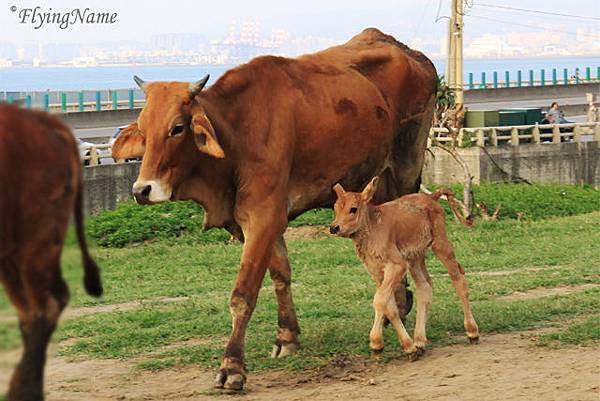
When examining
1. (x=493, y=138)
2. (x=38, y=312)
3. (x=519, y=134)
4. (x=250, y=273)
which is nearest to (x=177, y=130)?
(x=250, y=273)

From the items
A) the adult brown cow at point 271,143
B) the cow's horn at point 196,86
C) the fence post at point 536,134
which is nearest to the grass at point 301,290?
the adult brown cow at point 271,143

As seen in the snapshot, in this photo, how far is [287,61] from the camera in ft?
31.1

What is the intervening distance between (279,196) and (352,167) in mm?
1025

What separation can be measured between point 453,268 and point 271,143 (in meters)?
1.67

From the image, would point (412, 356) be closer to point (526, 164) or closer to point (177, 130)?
point (177, 130)

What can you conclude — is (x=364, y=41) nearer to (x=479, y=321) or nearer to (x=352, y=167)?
(x=352, y=167)

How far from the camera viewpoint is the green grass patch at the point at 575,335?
902 centimetres

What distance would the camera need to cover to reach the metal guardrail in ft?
97.0

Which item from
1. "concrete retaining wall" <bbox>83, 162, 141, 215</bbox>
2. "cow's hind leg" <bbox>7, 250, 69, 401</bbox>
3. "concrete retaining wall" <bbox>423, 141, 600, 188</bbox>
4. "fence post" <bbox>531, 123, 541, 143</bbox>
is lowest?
"concrete retaining wall" <bbox>423, 141, 600, 188</bbox>

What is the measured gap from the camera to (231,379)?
8.09m

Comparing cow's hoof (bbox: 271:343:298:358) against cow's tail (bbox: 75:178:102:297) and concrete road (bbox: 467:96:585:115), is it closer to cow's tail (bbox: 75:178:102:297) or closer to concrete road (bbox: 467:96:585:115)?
cow's tail (bbox: 75:178:102:297)

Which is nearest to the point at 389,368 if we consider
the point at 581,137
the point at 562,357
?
the point at 562,357

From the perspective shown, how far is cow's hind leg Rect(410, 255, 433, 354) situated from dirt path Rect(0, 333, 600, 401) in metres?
0.15

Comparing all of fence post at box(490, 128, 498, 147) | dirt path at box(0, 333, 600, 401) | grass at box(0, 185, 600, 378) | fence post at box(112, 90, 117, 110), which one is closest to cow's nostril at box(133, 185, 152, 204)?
dirt path at box(0, 333, 600, 401)
